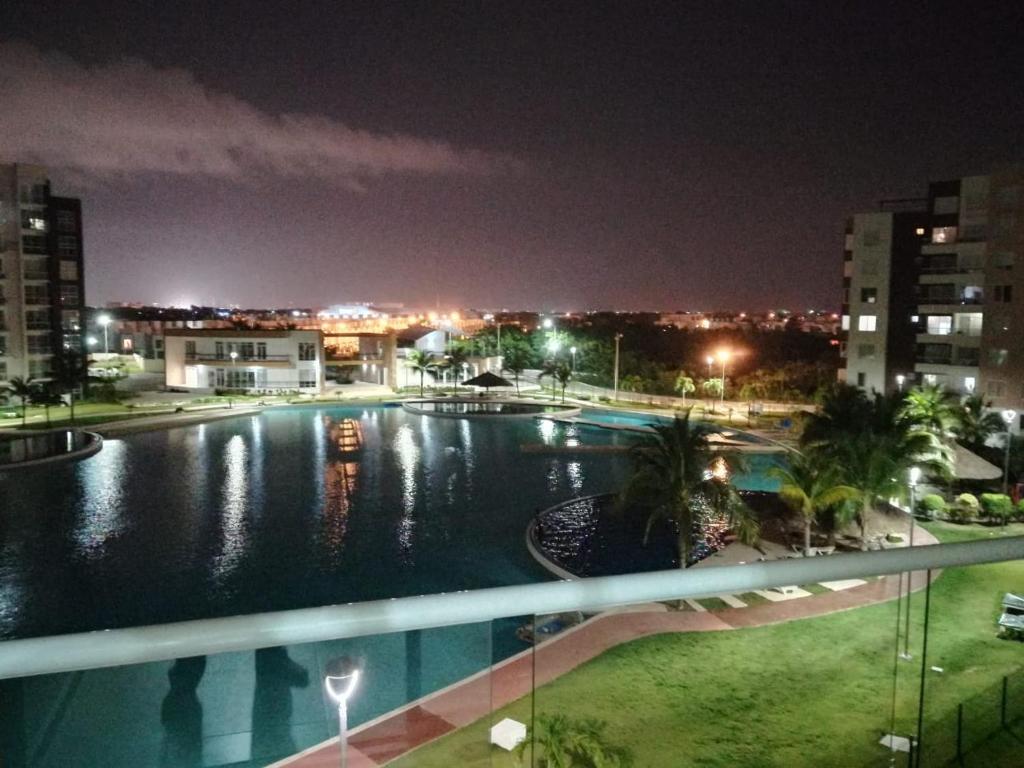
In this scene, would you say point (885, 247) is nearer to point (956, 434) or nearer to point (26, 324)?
point (956, 434)

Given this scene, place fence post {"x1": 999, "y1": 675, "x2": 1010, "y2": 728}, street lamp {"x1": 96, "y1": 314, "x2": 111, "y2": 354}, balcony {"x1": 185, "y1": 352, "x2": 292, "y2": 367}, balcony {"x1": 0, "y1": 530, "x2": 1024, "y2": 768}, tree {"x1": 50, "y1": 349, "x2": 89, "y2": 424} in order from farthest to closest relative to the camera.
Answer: street lamp {"x1": 96, "y1": 314, "x2": 111, "y2": 354}
balcony {"x1": 185, "y1": 352, "x2": 292, "y2": 367}
tree {"x1": 50, "y1": 349, "x2": 89, "y2": 424}
fence post {"x1": 999, "y1": 675, "x2": 1010, "y2": 728}
balcony {"x1": 0, "y1": 530, "x2": 1024, "y2": 768}

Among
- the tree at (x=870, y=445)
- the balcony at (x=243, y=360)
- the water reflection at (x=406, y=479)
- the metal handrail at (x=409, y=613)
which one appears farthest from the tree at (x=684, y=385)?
the metal handrail at (x=409, y=613)

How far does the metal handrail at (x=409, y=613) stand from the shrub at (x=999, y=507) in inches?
734

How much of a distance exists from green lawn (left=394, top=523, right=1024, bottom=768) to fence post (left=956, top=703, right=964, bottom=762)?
0.03 meters

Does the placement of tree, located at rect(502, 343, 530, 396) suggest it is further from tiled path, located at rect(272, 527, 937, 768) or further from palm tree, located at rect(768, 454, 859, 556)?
tiled path, located at rect(272, 527, 937, 768)

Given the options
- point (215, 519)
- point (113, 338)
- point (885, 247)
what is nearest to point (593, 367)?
point (885, 247)

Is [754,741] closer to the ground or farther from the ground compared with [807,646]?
closer to the ground

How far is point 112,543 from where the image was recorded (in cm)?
1712

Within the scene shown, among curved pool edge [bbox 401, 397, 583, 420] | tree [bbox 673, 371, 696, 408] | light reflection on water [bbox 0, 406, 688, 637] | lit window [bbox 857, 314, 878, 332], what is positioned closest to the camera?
light reflection on water [bbox 0, 406, 688, 637]

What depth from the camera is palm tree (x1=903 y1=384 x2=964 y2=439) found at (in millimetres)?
19844

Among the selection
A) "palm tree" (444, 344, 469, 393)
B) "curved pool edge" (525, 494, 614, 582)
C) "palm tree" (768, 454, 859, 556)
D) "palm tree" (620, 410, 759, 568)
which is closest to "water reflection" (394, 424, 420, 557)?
"curved pool edge" (525, 494, 614, 582)

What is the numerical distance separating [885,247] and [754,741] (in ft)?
128

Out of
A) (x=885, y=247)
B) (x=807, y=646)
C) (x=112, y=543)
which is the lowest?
(x=112, y=543)

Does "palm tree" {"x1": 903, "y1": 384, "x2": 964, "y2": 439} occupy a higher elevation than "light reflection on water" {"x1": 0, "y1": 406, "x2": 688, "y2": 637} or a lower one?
higher
